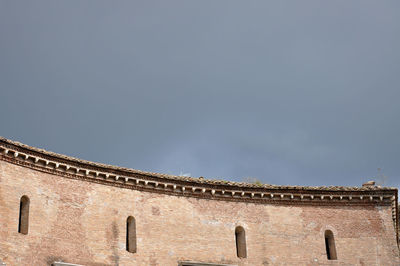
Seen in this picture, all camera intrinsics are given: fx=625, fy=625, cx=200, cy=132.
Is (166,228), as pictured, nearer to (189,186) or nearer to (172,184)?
(172,184)

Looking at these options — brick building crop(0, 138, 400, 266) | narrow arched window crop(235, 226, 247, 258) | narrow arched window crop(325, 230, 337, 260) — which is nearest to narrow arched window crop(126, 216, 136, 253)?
brick building crop(0, 138, 400, 266)

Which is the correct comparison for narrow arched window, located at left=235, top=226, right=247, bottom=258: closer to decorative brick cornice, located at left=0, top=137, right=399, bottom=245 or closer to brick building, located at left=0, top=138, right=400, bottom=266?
brick building, located at left=0, top=138, right=400, bottom=266

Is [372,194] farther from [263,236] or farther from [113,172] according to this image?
[113,172]

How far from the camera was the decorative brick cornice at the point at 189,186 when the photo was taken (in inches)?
978

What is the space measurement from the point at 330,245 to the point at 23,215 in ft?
49.3

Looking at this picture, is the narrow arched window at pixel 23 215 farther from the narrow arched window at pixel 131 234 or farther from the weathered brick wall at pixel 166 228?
the narrow arched window at pixel 131 234

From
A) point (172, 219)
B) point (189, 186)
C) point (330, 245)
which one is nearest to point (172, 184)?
point (189, 186)

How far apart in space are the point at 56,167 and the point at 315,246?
13.0 metres

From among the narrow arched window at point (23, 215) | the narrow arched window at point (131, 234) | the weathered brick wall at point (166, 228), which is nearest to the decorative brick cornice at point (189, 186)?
the weathered brick wall at point (166, 228)

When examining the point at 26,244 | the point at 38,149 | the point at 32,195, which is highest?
the point at 38,149

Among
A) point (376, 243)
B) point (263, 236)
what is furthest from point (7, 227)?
point (376, 243)

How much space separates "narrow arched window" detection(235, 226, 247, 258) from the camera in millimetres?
29233

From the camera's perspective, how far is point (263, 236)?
97.6 ft

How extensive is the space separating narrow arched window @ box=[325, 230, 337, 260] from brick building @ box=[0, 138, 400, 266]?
0.16ft
